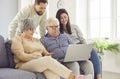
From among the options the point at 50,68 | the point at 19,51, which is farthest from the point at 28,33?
the point at 50,68

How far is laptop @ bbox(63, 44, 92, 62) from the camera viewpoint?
2.89m

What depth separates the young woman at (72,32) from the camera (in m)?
3.44

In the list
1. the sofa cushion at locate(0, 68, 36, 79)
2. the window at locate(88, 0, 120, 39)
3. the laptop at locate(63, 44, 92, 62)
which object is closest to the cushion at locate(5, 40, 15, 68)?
the sofa cushion at locate(0, 68, 36, 79)

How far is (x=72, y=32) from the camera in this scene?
12.2ft

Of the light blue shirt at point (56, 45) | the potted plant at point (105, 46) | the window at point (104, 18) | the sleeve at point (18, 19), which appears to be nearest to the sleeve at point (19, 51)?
the light blue shirt at point (56, 45)

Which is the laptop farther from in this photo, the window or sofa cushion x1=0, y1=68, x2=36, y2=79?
the window

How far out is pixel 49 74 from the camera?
271 cm

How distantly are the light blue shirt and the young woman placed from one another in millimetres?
324

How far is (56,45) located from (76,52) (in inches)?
14.8

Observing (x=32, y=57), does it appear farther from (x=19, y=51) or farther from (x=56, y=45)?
(x=56, y=45)

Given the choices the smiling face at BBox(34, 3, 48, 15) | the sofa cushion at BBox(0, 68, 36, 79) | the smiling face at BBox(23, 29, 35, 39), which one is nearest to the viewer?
the sofa cushion at BBox(0, 68, 36, 79)

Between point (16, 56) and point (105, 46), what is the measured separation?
8.45ft

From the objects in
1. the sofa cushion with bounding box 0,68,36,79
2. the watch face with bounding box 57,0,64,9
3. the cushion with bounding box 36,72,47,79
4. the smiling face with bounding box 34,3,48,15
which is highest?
the watch face with bounding box 57,0,64,9

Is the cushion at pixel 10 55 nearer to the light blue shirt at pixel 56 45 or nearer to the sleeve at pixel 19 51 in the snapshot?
the sleeve at pixel 19 51
